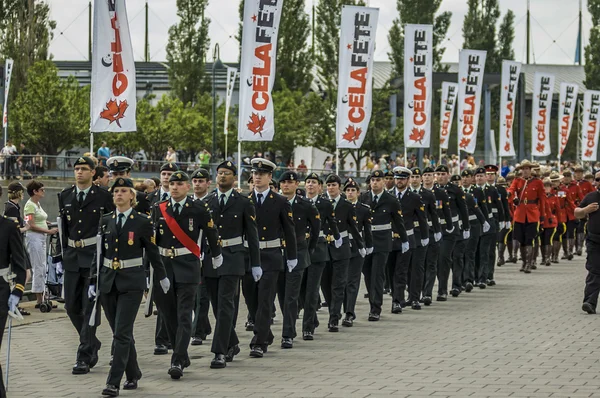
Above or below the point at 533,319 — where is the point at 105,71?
A: above

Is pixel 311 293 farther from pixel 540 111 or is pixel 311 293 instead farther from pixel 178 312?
pixel 540 111

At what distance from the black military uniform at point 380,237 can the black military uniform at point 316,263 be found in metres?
1.30

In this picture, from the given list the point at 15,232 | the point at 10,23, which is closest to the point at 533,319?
the point at 15,232

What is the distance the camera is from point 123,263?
10.9m

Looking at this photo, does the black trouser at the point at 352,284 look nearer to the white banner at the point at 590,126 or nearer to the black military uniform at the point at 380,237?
the black military uniform at the point at 380,237

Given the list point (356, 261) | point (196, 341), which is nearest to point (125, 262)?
point (196, 341)

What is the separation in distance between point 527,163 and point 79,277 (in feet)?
46.8

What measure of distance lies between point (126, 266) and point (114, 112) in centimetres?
761

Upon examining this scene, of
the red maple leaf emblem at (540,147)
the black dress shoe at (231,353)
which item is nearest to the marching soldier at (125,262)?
the black dress shoe at (231,353)

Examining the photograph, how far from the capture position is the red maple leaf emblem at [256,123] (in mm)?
21312

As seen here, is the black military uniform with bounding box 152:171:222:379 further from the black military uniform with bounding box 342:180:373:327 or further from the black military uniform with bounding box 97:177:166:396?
the black military uniform with bounding box 342:180:373:327

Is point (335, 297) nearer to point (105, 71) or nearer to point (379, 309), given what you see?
point (379, 309)

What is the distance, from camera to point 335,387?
10914 millimetres

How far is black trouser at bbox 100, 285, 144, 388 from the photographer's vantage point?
34.4ft
